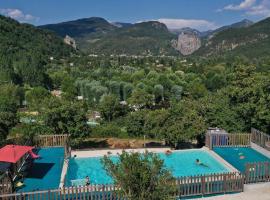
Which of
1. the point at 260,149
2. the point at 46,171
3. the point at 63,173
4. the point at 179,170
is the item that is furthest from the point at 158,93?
the point at 63,173

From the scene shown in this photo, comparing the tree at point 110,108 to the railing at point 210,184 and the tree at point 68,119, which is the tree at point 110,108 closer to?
the tree at point 68,119

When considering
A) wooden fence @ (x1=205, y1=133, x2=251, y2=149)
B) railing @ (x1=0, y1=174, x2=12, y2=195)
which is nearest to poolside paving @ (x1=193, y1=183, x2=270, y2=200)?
wooden fence @ (x1=205, y1=133, x2=251, y2=149)

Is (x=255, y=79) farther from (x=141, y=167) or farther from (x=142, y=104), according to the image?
(x=142, y=104)

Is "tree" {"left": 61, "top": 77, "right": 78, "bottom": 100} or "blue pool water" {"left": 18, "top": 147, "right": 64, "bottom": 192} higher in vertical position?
"tree" {"left": 61, "top": 77, "right": 78, "bottom": 100}

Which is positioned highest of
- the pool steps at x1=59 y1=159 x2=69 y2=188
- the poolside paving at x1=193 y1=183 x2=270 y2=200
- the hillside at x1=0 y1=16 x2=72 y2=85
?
the hillside at x1=0 y1=16 x2=72 y2=85

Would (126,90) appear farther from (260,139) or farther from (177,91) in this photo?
(260,139)

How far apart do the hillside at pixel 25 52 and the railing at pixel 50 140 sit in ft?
144

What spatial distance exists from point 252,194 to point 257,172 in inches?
47.3

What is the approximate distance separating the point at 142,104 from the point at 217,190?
1239 inches

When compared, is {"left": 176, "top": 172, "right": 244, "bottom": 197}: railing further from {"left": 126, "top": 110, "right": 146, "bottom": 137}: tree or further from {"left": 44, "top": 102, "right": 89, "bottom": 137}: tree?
{"left": 126, "top": 110, "right": 146, "bottom": 137}: tree

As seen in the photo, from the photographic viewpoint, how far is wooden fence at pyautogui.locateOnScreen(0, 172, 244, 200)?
12.4 metres

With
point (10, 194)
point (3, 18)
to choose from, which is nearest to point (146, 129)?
point (10, 194)

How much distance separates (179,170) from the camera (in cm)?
1728

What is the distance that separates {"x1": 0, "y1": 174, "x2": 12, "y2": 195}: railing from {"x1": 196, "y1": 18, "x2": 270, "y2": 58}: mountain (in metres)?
122
